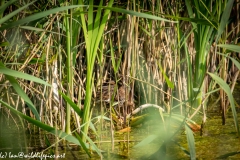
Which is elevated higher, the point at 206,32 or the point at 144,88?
the point at 206,32

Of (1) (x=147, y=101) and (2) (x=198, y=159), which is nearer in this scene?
(2) (x=198, y=159)

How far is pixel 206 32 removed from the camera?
2654mm

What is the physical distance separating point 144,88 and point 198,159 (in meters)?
1.02

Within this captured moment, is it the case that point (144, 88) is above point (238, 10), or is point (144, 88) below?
below

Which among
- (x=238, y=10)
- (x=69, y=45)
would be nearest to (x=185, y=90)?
(x=238, y=10)

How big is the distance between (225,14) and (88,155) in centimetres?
86

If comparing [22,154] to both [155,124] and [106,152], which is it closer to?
[106,152]

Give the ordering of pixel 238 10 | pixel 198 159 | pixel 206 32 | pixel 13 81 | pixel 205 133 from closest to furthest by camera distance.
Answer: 1. pixel 13 81
2. pixel 198 159
3. pixel 205 133
4. pixel 206 32
5. pixel 238 10

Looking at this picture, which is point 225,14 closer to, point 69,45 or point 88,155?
point 69,45

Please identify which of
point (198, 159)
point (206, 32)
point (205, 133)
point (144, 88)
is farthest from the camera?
point (144, 88)

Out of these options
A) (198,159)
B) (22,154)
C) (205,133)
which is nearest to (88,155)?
(22,154)

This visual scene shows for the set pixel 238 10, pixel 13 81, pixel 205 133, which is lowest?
pixel 205 133

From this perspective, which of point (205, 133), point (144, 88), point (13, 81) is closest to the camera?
point (13, 81)

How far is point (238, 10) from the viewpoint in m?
3.35
